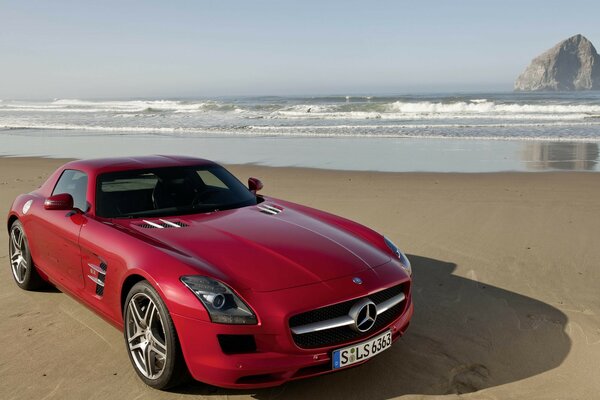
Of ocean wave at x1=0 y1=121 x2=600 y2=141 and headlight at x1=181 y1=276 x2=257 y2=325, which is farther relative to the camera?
ocean wave at x1=0 y1=121 x2=600 y2=141

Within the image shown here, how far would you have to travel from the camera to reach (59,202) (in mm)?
4285

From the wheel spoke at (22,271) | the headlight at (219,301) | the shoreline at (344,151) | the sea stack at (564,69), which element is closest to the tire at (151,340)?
the headlight at (219,301)

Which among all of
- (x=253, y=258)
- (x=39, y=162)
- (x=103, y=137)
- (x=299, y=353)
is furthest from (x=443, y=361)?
(x=103, y=137)

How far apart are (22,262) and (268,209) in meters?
2.47

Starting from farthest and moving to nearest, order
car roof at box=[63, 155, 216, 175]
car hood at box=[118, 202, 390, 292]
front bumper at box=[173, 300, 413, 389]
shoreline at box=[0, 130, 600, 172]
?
1. shoreline at box=[0, 130, 600, 172]
2. car roof at box=[63, 155, 216, 175]
3. car hood at box=[118, 202, 390, 292]
4. front bumper at box=[173, 300, 413, 389]

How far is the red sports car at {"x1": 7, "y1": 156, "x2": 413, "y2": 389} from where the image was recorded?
2.98m

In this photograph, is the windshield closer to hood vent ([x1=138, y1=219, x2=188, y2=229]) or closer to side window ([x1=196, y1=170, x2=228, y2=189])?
side window ([x1=196, y1=170, x2=228, y2=189])

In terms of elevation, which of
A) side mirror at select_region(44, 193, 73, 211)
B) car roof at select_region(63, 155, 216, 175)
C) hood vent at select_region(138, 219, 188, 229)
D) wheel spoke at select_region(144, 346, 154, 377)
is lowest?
wheel spoke at select_region(144, 346, 154, 377)

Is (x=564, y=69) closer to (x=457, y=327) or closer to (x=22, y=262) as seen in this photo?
(x=457, y=327)

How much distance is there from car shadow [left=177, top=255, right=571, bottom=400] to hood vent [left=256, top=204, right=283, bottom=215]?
4.48 feet

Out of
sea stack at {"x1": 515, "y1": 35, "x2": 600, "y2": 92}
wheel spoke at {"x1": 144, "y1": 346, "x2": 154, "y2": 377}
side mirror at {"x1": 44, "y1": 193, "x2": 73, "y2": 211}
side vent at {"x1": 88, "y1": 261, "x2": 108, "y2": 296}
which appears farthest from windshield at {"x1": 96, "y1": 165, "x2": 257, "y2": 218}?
sea stack at {"x1": 515, "y1": 35, "x2": 600, "y2": 92}

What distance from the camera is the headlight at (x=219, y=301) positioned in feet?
9.72

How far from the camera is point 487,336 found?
4.11 metres

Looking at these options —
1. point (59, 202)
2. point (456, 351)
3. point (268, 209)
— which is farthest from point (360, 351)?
point (59, 202)
